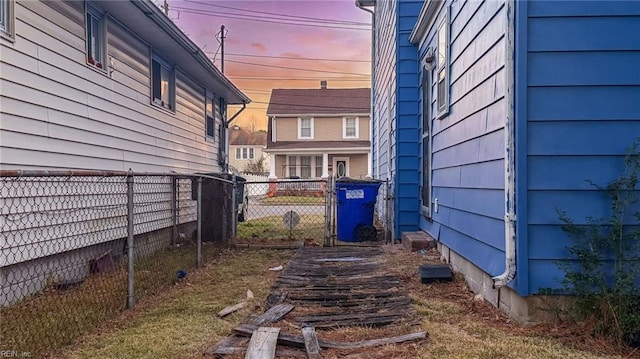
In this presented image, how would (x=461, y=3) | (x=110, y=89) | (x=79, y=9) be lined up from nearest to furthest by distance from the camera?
(x=461, y=3), (x=79, y=9), (x=110, y=89)

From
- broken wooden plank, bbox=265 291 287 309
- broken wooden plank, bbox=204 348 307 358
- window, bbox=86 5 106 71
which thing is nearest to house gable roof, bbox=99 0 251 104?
window, bbox=86 5 106 71

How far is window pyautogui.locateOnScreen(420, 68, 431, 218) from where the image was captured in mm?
6366

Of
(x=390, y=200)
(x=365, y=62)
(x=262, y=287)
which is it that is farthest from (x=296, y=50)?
(x=262, y=287)

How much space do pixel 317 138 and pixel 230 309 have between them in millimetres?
21493

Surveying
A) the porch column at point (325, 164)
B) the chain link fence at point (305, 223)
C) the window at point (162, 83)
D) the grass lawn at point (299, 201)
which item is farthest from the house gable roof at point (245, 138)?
the window at point (162, 83)

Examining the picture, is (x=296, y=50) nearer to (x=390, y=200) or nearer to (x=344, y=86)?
(x=344, y=86)

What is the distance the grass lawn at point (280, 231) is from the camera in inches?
329

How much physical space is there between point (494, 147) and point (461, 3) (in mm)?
1813

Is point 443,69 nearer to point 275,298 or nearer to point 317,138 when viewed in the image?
point 275,298

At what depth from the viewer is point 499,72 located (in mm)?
3291

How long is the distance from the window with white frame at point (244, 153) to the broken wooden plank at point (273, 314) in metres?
36.7

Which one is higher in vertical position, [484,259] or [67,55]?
[67,55]

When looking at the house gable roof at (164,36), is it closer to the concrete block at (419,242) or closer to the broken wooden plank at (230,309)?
the broken wooden plank at (230,309)

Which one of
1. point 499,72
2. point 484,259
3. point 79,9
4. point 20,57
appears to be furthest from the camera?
point 79,9
